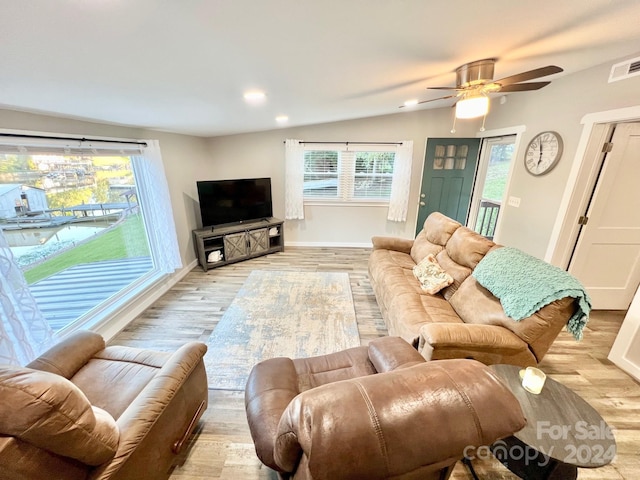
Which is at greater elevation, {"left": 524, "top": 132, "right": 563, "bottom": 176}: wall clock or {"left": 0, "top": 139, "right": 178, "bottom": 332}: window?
{"left": 524, "top": 132, "right": 563, "bottom": 176}: wall clock

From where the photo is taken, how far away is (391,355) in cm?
139

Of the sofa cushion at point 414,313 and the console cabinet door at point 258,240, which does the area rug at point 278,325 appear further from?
the console cabinet door at point 258,240

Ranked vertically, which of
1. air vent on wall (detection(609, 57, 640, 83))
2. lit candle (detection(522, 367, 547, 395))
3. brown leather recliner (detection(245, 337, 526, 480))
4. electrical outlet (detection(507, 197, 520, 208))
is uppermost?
air vent on wall (detection(609, 57, 640, 83))

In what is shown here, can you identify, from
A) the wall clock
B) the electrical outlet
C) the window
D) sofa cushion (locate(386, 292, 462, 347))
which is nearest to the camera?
the window

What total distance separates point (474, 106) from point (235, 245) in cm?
343

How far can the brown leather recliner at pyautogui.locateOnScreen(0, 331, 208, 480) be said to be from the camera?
0.72 m

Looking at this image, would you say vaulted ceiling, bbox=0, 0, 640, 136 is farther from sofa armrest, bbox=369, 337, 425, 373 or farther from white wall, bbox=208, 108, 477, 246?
white wall, bbox=208, 108, 477, 246

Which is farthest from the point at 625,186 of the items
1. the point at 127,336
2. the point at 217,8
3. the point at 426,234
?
the point at 127,336

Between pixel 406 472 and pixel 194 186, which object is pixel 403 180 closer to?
pixel 194 186

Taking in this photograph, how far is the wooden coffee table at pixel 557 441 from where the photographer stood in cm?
100

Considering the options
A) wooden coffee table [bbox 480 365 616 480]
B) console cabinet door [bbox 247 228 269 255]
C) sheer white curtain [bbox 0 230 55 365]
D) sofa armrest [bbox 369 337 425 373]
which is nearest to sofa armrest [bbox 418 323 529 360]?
sofa armrest [bbox 369 337 425 373]

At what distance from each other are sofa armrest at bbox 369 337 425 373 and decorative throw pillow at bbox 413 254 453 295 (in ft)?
3.17

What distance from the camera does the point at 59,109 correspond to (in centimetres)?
173

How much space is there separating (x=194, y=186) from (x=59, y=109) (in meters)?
2.25
